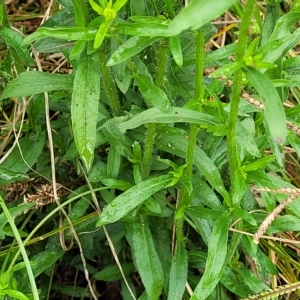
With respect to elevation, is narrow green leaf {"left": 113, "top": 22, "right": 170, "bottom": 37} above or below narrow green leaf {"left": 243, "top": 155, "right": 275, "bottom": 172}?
above

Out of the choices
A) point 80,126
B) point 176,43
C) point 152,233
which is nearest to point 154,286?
point 152,233

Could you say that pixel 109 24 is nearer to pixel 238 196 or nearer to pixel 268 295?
pixel 238 196

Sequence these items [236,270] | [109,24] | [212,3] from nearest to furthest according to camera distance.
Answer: [212,3], [109,24], [236,270]

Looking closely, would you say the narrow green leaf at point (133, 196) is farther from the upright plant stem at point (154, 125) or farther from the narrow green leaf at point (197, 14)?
the narrow green leaf at point (197, 14)

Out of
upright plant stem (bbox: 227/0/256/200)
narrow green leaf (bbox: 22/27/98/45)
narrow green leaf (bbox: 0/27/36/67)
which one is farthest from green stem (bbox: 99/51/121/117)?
upright plant stem (bbox: 227/0/256/200)

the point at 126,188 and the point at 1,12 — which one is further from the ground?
the point at 1,12

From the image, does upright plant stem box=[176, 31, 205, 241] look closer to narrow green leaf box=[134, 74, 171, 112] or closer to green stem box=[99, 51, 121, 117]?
narrow green leaf box=[134, 74, 171, 112]

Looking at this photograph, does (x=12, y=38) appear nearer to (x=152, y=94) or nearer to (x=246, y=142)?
(x=152, y=94)
